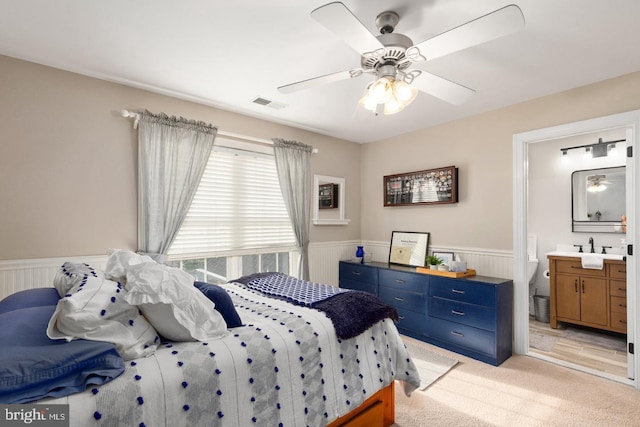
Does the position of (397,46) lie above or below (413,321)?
above

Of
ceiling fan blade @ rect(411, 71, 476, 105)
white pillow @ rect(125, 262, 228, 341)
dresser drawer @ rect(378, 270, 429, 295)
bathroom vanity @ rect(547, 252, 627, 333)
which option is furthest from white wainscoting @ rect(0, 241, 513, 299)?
ceiling fan blade @ rect(411, 71, 476, 105)

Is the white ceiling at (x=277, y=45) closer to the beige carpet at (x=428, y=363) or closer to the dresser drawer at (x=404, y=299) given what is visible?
the dresser drawer at (x=404, y=299)

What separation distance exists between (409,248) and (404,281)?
577mm

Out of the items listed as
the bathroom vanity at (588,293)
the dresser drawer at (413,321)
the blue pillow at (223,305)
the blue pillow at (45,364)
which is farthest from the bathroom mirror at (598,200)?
the blue pillow at (45,364)

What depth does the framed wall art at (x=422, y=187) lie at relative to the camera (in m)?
3.71

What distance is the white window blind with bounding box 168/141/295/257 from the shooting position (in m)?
3.20

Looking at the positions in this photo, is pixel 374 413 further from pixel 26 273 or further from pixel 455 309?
pixel 26 273

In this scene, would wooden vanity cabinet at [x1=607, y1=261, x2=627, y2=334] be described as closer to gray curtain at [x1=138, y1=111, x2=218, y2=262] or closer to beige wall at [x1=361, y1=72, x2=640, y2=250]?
beige wall at [x1=361, y1=72, x2=640, y2=250]

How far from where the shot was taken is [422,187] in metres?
4.02

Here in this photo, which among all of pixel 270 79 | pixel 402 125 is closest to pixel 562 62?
pixel 402 125

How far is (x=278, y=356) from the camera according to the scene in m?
1.54

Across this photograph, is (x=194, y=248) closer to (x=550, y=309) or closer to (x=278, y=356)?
(x=278, y=356)

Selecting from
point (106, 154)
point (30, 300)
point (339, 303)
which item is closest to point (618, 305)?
point (339, 303)

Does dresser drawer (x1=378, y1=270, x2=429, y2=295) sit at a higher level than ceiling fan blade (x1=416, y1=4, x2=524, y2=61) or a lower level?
lower
